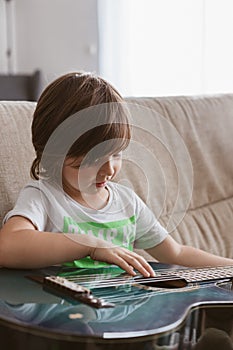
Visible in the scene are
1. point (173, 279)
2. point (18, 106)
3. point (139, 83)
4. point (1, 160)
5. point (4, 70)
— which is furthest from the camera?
point (4, 70)

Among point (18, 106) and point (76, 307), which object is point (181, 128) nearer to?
point (18, 106)

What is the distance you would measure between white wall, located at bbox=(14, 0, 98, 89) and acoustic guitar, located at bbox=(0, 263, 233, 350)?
110 inches

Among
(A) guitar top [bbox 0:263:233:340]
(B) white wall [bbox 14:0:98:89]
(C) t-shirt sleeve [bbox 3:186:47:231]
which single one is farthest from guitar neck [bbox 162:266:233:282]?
(B) white wall [bbox 14:0:98:89]

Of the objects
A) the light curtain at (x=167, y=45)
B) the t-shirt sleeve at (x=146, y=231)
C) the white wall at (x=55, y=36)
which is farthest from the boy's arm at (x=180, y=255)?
the white wall at (x=55, y=36)

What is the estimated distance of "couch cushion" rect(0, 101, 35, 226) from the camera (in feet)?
4.50

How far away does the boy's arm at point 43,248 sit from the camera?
1.12 meters

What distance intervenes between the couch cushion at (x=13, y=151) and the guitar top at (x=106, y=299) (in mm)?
274

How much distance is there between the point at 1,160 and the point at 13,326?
61 cm

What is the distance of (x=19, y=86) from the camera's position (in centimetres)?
340

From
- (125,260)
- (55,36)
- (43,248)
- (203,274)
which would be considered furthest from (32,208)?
(55,36)

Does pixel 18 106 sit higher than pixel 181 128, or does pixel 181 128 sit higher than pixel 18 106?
pixel 18 106

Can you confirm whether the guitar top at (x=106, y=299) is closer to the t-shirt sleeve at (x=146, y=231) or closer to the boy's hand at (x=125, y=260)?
the boy's hand at (x=125, y=260)

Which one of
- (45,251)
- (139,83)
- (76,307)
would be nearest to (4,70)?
(139,83)

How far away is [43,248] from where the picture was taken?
1120mm
